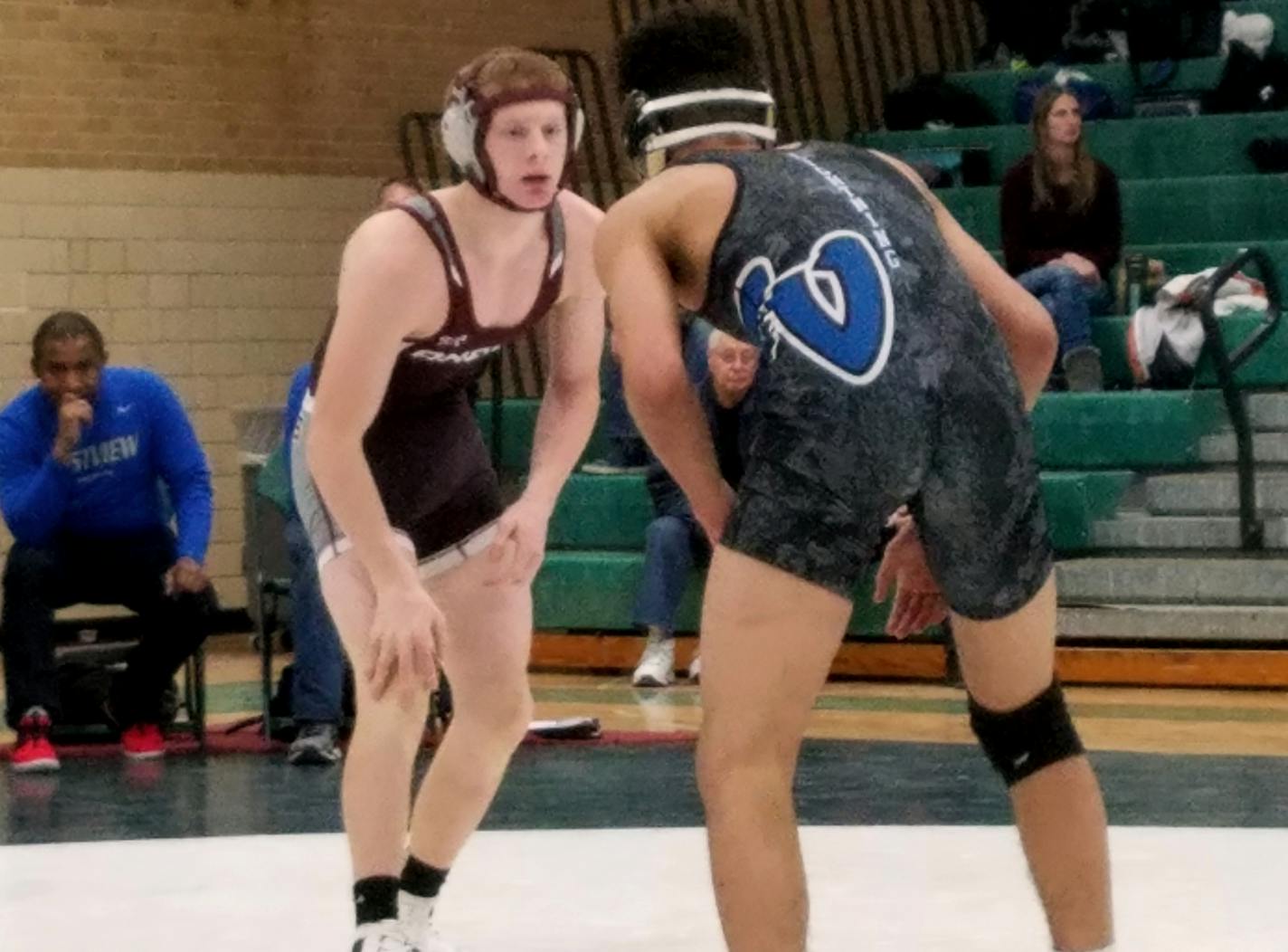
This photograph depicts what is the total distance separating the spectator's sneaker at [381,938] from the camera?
154 inches

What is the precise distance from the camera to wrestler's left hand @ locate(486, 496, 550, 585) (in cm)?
400

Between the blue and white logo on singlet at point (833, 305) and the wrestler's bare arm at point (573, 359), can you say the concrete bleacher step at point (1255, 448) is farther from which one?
the blue and white logo on singlet at point (833, 305)

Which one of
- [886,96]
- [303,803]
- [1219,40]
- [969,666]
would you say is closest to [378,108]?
[886,96]

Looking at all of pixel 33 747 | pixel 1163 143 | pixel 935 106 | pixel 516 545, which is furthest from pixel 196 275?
pixel 516 545

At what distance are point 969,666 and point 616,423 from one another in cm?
631

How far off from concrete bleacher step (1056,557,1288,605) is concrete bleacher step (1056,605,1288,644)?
6 cm

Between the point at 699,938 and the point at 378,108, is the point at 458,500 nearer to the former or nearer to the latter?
the point at 699,938

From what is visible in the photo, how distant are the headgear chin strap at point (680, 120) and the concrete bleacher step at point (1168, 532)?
5606mm

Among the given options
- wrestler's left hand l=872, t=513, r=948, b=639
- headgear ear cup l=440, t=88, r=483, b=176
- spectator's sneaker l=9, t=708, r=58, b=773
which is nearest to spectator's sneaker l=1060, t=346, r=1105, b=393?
spectator's sneaker l=9, t=708, r=58, b=773

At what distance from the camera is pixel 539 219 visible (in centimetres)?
405

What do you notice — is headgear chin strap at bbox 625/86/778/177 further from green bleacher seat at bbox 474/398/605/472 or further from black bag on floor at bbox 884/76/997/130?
black bag on floor at bbox 884/76/997/130

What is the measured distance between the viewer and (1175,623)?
→ 27.5 feet

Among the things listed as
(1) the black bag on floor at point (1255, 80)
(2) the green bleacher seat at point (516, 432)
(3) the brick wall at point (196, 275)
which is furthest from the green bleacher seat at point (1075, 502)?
(3) the brick wall at point (196, 275)

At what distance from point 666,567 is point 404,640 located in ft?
16.3
